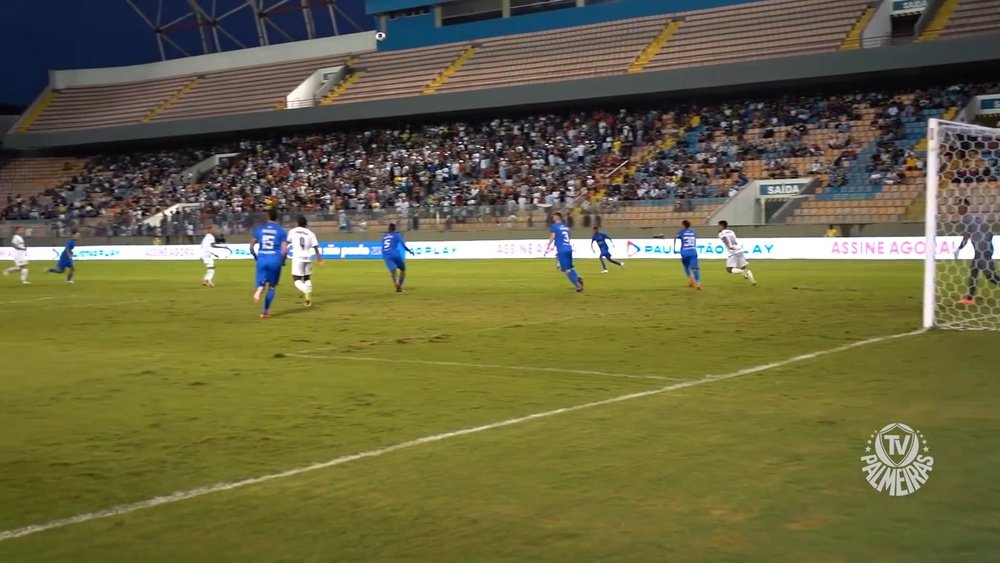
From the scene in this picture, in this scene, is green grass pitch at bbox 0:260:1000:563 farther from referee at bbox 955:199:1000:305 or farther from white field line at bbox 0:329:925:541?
referee at bbox 955:199:1000:305

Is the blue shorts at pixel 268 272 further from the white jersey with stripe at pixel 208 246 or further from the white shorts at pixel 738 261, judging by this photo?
the white jersey with stripe at pixel 208 246

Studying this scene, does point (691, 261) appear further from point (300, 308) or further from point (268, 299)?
point (268, 299)

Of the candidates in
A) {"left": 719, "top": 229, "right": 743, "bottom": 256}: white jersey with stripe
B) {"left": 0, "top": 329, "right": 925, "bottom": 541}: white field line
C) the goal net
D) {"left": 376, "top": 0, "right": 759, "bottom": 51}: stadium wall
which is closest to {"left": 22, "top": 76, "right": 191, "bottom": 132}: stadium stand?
{"left": 376, "top": 0, "right": 759, "bottom": 51}: stadium wall

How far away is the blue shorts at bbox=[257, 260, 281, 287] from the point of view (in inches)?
765

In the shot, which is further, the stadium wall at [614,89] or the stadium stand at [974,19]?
the stadium wall at [614,89]

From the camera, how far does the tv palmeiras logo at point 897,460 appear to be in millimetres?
6375

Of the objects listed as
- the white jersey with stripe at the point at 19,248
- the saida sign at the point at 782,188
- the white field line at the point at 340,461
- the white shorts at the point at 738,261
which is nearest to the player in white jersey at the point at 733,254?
the white shorts at the point at 738,261

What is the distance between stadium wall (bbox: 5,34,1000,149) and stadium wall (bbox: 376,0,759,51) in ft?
24.8

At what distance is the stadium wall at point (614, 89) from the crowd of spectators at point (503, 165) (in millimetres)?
1456

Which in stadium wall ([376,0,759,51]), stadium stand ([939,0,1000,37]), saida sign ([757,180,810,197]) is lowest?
saida sign ([757,180,810,197])

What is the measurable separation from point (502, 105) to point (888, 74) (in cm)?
2136

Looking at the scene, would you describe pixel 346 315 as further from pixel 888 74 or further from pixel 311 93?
pixel 311 93

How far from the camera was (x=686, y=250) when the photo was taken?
2614 centimetres

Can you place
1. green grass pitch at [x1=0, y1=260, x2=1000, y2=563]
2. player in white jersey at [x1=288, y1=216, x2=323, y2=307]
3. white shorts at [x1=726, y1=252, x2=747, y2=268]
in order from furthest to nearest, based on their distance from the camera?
white shorts at [x1=726, y1=252, x2=747, y2=268] → player in white jersey at [x1=288, y1=216, x2=323, y2=307] → green grass pitch at [x1=0, y1=260, x2=1000, y2=563]
